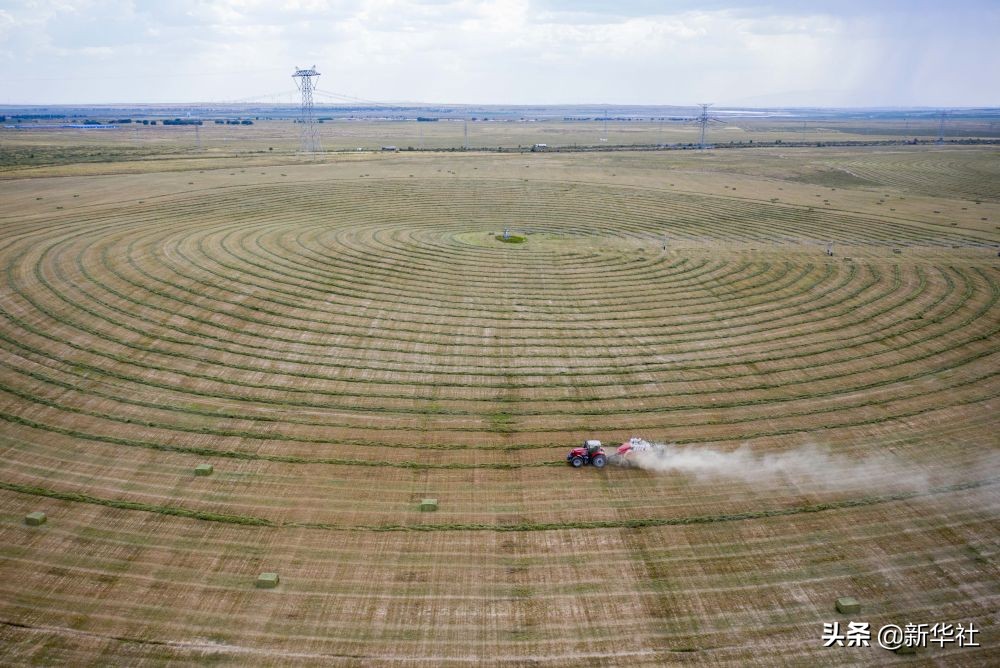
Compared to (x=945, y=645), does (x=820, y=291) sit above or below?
above

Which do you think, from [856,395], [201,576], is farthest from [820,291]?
[201,576]

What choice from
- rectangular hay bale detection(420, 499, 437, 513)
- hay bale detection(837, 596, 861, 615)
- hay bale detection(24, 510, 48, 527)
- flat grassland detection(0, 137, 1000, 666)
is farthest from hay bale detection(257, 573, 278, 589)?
hay bale detection(837, 596, 861, 615)

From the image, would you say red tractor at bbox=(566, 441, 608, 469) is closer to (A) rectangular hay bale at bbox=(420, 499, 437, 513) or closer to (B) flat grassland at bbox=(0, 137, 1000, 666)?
(B) flat grassland at bbox=(0, 137, 1000, 666)

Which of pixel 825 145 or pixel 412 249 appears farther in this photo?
pixel 825 145

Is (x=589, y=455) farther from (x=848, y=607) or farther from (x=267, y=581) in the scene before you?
(x=267, y=581)

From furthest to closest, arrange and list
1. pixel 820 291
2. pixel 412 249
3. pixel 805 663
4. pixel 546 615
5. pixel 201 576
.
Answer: pixel 412 249 < pixel 820 291 < pixel 201 576 < pixel 546 615 < pixel 805 663

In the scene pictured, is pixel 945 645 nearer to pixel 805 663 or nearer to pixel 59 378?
pixel 805 663

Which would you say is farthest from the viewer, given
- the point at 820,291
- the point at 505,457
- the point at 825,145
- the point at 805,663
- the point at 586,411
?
the point at 825,145
